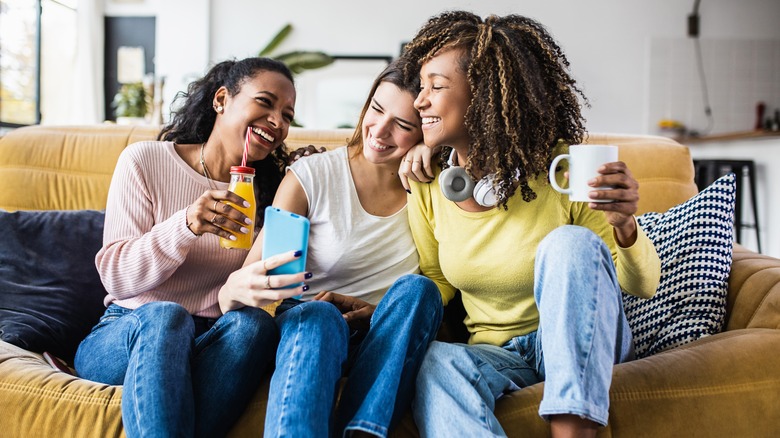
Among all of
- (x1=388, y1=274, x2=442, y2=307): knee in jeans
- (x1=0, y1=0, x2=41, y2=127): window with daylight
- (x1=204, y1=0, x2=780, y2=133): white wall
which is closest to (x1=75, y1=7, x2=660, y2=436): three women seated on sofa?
(x1=388, y1=274, x2=442, y2=307): knee in jeans

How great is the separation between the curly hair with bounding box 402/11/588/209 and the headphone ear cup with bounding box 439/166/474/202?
0.03m

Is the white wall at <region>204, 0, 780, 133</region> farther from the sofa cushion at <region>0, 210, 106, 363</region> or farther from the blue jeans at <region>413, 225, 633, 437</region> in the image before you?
the blue jeans at <region>413, 225, 633, 437</region>

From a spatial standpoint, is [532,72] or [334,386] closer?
[334,386]

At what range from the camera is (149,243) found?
1.45 meters

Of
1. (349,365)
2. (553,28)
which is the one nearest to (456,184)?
(349,365)

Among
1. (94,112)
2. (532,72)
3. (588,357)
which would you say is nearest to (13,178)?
(532,72)

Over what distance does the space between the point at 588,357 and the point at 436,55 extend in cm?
74

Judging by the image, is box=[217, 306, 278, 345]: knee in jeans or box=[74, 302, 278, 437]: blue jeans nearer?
box=[74, 302, 278, 437]: blue jeans

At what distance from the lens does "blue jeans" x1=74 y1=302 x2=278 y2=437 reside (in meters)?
1.20

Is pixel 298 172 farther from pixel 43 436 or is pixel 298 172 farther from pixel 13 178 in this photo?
pixel 13 178

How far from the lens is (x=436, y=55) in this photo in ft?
5.05

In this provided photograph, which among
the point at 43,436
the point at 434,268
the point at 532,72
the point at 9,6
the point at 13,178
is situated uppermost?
the point at 9,6

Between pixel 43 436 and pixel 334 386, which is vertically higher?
pixel 334 386

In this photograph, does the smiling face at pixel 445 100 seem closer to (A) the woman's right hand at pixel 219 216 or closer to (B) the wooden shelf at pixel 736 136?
(A) the woman's right hand at pixel 219 216
